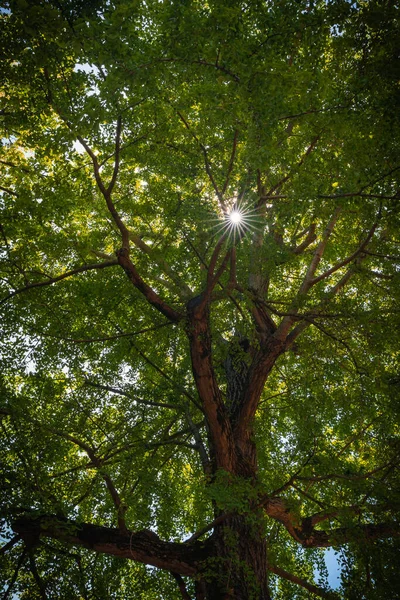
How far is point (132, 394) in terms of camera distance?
677 cm

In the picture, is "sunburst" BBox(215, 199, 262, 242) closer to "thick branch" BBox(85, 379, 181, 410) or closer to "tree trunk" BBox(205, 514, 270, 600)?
"thick branch" BBox(85, 379, 181, 410)

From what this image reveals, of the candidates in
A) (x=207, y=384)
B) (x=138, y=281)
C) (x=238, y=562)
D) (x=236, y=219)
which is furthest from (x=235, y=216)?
(x=238, y=562)

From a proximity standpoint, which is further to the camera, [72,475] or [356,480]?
[72,475]

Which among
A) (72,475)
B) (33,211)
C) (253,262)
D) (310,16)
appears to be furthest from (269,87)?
(72,475)

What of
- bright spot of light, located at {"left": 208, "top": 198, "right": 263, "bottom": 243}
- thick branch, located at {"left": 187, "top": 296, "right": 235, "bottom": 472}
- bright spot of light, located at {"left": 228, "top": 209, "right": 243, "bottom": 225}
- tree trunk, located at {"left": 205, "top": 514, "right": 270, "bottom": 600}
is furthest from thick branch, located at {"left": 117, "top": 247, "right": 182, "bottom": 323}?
tree trunk, located at {"left": 205, "top": 514, "right": 270, "bottom": 600}

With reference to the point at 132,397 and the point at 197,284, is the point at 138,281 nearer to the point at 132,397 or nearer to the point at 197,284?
the point at 132,397

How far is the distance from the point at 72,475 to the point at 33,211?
3790 millimetres

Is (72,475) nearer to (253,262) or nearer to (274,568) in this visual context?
(274,568)

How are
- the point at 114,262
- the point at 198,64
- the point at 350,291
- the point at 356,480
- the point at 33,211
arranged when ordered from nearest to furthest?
the point at 198,64 < the point at 356,480 < the point at 33,211 < the point at 114,262 < the point at 350,291

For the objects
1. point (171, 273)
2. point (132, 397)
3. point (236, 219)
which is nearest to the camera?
point (236, 219)

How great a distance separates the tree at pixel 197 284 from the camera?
4.03 metres

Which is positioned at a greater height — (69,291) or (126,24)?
(69,291)

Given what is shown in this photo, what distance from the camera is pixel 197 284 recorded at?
26.5 feet

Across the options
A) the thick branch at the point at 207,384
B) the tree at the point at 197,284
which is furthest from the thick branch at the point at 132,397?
the thick branch at the point at 207,384
